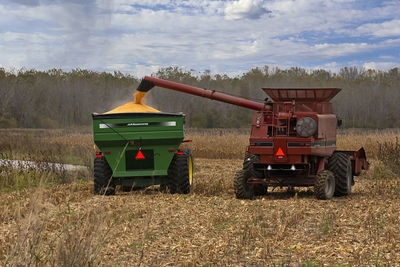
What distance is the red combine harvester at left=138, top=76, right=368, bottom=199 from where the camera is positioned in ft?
40.5

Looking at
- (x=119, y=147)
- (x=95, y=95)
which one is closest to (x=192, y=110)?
(x=95, y=95)

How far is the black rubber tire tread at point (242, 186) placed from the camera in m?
12.5

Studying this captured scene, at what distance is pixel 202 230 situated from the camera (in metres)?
8.71

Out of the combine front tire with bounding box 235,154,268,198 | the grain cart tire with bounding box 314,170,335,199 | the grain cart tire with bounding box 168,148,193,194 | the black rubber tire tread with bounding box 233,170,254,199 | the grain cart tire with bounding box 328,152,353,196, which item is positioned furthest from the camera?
the grain cart tire with bounding box 168,148,193,194

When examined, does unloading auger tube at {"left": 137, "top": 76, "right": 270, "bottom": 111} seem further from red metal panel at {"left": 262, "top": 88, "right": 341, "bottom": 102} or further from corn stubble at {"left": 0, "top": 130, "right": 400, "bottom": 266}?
corn stubble at {"left": 0, "top": 130, "right": 400, "bottom": 266}

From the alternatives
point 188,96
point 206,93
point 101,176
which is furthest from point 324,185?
point 188,96

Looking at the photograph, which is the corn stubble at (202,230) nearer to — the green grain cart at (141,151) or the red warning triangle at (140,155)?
the green grain cart at (141,151)

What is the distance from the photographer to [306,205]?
11.4 meters

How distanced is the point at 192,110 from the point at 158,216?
66369 millimetres

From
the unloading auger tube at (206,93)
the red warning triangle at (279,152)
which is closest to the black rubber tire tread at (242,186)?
the red warning triangle at (279,152)

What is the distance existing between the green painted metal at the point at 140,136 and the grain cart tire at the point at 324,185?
3167 mm

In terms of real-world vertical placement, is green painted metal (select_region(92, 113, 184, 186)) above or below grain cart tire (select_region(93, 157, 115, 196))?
above

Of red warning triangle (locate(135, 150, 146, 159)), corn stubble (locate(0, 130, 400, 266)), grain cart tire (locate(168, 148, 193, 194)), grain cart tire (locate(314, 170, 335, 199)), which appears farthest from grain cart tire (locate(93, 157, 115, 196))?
grain cart tire (locate(314, 170, 335, 199))

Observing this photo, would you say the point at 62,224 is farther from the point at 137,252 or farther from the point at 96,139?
the point at 96,139
